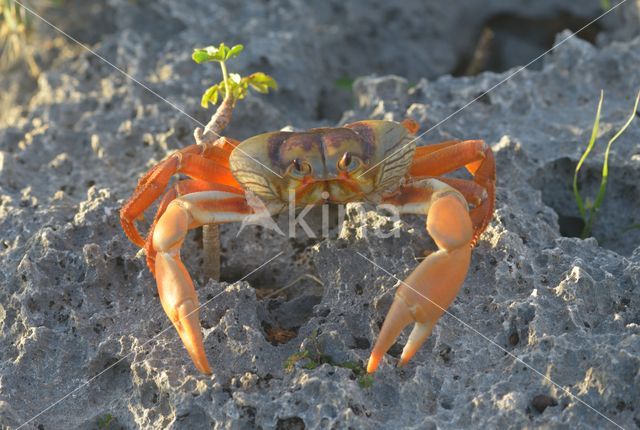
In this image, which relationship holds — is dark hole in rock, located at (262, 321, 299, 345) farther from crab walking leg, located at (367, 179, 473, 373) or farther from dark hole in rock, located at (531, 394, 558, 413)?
dark hole in rock, located at (531, 394, 558, 413)

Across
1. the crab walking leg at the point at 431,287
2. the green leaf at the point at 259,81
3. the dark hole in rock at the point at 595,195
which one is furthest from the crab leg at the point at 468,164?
the green leaf at the point at 259,81

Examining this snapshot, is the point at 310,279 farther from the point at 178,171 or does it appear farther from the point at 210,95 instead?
the point at 210,95

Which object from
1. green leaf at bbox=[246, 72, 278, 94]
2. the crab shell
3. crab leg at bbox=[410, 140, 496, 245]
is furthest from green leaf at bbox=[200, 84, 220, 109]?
crab leg at bbox=[410, 140, 496, 245]

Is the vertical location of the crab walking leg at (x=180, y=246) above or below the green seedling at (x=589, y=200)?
above

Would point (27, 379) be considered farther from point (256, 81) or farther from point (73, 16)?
point (73, 16)

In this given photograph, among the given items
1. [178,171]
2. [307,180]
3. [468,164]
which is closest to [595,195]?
[468,164]

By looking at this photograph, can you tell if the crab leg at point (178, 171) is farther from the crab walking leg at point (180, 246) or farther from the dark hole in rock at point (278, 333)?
the dark hole in rock at point (278, 333)
